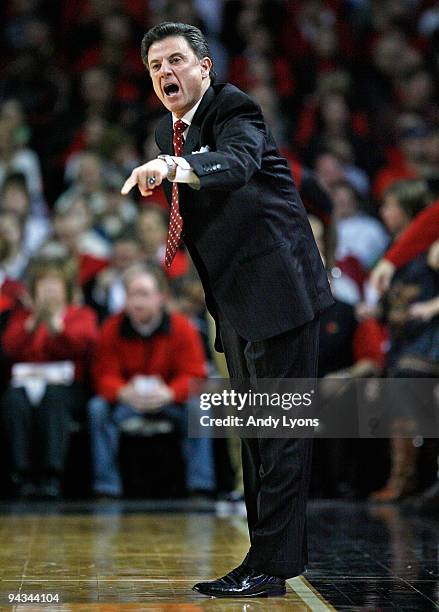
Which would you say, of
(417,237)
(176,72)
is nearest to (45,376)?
(417,237)

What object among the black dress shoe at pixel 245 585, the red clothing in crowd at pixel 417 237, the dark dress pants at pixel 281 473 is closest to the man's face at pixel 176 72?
the dark dress pants at pixel 281 473

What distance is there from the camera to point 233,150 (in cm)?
365

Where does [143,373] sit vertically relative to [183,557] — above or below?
above

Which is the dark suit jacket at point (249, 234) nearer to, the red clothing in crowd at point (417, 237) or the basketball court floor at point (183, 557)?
the basketball court floor at point (183, 557)

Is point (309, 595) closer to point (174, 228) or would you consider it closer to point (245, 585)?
point (245, 585)

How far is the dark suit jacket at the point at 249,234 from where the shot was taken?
12.5 ft

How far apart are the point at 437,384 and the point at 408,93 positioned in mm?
4550

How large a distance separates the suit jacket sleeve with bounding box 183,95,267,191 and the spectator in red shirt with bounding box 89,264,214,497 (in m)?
3.86

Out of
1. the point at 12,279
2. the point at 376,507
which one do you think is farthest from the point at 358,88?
the point at 376,507

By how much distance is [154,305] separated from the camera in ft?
25.2

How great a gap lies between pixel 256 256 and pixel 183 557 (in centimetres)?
157

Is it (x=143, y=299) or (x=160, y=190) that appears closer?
(x=143, y=299)

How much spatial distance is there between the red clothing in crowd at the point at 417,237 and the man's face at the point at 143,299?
148 centimetres

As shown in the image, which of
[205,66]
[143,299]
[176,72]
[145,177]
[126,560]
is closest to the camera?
[145,177]
